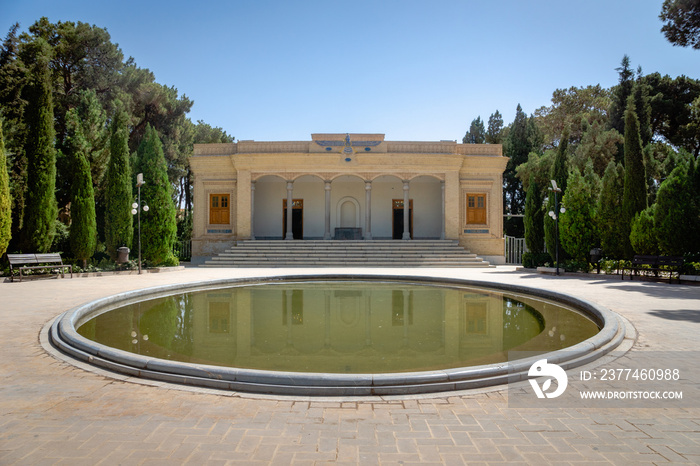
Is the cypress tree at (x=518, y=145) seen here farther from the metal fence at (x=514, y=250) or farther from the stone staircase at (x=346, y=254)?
the stone staircase at (x=346, y=254)

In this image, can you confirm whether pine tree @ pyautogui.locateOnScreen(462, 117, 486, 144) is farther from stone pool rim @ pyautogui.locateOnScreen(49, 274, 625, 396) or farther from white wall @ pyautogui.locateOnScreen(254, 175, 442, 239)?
stone pool rim @ pyautogui.locateOnScreen(49, 274, 625, 396)

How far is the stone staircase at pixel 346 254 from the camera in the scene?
19578mm

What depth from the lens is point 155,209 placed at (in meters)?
17.6

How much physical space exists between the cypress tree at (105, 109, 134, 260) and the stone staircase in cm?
420

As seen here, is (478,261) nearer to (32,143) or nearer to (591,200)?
(591,200)

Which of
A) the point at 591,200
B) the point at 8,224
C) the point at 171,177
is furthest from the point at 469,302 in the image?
the point at 171,177

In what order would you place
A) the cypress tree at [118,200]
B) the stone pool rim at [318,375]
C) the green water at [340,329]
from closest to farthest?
the stone pool rim at [318,375]
the green water at [340,329]
the cypress tree at [118,200]

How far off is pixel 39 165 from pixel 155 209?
13.5 ft

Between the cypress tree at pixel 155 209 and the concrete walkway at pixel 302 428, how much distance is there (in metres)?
13.8

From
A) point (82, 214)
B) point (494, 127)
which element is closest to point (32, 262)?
point (82, 214)

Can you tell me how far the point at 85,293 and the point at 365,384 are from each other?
879cm

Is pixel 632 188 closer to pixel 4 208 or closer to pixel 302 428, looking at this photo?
pixel 302 428

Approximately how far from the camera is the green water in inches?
198

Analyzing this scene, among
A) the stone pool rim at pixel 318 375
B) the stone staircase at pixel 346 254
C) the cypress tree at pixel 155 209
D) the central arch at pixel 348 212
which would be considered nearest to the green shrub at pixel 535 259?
the stone staircase at pixel 346 254
